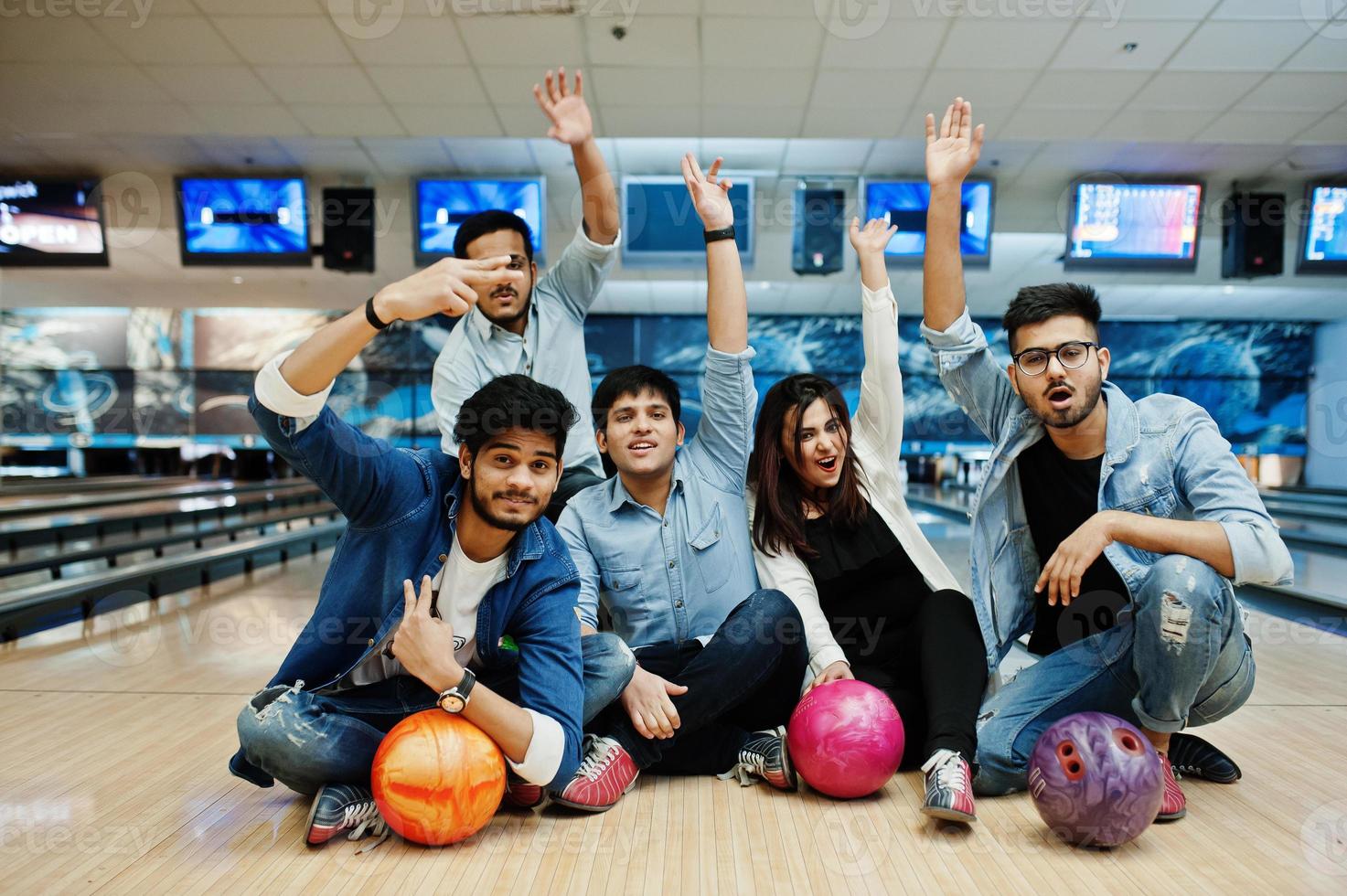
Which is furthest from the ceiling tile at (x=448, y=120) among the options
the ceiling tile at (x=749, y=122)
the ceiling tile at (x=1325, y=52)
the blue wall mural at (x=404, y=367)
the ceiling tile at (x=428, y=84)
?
the blue wall mural at (x=404, y=367)

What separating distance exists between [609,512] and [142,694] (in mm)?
1488

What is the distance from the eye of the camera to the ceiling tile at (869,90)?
3840 millimetres

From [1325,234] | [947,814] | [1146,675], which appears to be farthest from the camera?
[1325,234]

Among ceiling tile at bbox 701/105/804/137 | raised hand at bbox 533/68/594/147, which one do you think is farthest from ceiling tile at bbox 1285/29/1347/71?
raised hand at bbox 533/68/594/147

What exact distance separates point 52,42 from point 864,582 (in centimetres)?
383

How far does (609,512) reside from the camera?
183 cm

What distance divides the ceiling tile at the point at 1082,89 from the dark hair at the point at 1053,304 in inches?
106

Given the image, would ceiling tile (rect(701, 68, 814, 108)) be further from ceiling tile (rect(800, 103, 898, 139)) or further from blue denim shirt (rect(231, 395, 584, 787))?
blue denim shirt (rect(231, 395, 584, 787))

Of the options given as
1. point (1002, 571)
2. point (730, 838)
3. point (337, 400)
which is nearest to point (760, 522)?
point (1002, 571)

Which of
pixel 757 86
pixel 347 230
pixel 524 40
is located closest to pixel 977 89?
pixel 757 86

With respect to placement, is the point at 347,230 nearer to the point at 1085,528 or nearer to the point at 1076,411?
the point at 1076,411

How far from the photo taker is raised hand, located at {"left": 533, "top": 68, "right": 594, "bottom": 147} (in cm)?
198

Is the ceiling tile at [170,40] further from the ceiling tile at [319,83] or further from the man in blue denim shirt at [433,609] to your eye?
the man in blue denim shirt at [433,609]

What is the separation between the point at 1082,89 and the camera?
395 cm
